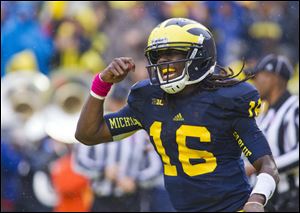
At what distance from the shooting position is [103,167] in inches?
313

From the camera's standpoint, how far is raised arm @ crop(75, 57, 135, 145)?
4449 millimetres

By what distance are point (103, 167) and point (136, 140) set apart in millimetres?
388

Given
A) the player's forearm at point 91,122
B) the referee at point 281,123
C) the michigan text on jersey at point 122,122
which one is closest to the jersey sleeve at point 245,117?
the michigan text on jersey at point 122,122

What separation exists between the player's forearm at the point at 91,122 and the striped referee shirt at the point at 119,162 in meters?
3.26

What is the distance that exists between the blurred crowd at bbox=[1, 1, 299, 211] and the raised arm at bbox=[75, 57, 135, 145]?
10.8ft

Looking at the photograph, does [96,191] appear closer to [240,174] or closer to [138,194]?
[138,194]

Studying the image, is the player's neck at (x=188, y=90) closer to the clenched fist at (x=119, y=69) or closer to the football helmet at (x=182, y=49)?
the football helmet at (x=182, y=49)

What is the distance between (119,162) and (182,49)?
382 centimetres

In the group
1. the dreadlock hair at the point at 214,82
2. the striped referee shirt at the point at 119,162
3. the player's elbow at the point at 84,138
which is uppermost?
the dreadlock hair at the point at 214,82

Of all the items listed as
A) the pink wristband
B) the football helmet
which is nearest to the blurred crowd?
the pink wristband

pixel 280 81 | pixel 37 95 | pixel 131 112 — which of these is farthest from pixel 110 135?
pixel 37 95

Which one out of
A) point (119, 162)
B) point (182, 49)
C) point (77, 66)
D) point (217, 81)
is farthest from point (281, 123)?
point (182, 49)

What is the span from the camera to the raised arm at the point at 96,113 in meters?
4.45

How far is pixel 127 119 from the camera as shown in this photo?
460 centimetres
